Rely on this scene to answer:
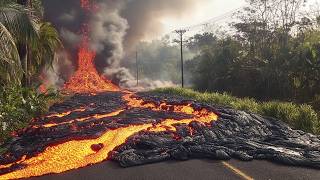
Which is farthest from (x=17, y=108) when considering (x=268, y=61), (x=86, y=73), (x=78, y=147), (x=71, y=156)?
(x=86, y=73)

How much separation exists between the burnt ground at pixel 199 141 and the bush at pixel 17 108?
69 cm

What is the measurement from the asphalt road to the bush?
5522 millimetres

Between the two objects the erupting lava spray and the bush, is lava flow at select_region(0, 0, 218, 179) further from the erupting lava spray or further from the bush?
the erupting lava spray

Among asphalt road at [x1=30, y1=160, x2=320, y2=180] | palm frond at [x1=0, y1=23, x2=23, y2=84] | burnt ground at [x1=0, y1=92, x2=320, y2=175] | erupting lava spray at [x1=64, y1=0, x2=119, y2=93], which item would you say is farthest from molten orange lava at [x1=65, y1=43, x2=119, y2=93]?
asphalt road at [x1=30, y1=160, x2=320, y2=180]

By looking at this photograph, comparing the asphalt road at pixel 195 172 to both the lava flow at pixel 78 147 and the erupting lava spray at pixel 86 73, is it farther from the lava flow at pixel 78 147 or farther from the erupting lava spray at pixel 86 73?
the erupting lava spray at pixel 86 73

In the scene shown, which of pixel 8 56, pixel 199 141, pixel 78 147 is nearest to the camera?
pixel 78 147

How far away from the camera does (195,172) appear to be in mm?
9234

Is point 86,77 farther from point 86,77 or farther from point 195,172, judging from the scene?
point 195,172

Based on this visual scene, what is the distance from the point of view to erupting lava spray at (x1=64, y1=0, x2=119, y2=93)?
5734cm

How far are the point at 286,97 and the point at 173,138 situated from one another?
23501 mm

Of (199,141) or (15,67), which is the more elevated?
(15,67)

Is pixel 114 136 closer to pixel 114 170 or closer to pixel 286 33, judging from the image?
pixel 114 170

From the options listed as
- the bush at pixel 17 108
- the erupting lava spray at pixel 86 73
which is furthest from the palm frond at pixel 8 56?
the erupting lava spray at pixel 86 73

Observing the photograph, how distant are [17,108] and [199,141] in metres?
8.91
